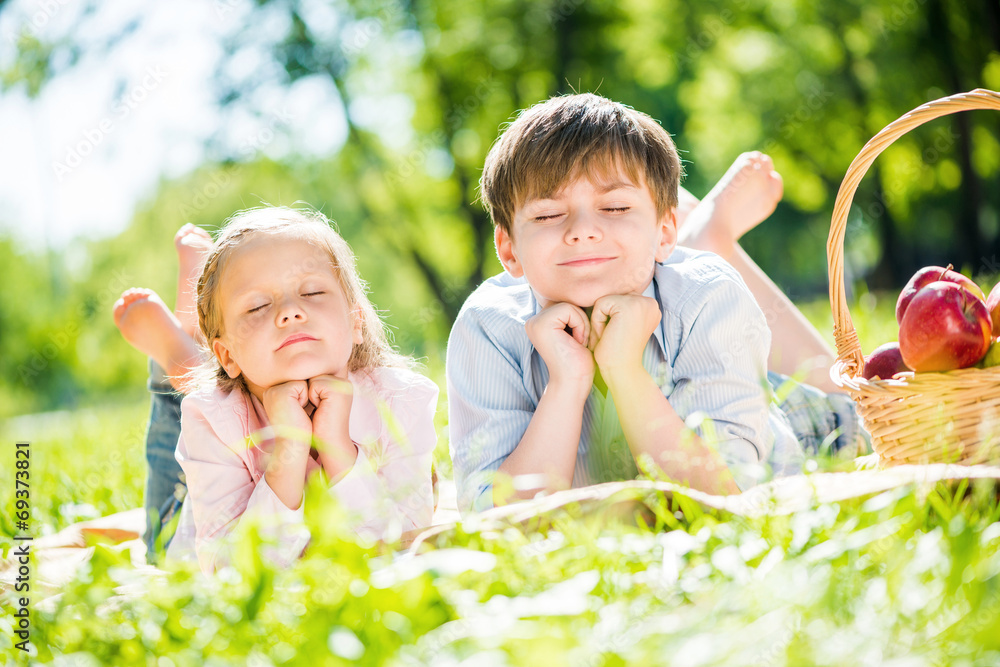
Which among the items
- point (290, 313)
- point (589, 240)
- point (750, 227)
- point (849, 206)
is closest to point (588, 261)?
point (589, 240)

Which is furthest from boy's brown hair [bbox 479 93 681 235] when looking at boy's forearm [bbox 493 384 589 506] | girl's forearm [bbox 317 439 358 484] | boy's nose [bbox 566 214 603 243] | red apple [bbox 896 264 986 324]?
girl's forearm [bbox 317 439 358 484]

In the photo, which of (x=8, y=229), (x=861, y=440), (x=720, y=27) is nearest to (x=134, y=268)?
(x=8, y=229)

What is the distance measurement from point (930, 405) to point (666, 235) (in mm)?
820

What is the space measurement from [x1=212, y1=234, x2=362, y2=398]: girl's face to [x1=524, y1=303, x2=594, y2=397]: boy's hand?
0.54m

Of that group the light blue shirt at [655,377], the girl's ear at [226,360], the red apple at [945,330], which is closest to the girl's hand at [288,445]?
the girl's ear at [226,360]

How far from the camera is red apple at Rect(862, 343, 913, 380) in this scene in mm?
2141

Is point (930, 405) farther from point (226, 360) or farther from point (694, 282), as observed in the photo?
point (226, 360)

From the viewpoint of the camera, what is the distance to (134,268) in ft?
66.5

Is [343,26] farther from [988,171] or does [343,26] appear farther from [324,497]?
[324,497]

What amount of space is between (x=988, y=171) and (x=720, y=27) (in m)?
6.93

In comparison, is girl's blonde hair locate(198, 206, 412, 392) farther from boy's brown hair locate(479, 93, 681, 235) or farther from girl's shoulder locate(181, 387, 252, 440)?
boy's brown hair locate(479, 93, 681, 235)

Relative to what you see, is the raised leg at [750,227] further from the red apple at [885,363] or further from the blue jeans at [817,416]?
the red apple at [885,363]

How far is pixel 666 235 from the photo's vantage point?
2250 millimetres

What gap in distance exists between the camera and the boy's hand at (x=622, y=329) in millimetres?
1936
